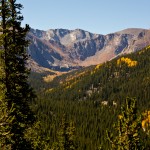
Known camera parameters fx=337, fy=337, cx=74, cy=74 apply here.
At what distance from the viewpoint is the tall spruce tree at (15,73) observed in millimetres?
25906

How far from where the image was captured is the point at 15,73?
2684 cm

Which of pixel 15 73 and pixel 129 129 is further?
pixel 129 129

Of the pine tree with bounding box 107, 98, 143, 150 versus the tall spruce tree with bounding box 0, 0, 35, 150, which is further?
the pine tree with bounding box 107, 98, 143, 150

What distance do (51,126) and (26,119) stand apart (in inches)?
5767

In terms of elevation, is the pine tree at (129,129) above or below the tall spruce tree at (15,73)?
below

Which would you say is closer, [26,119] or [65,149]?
[26,119]

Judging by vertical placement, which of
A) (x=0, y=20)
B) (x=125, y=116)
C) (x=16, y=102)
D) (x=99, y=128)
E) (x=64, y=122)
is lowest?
(x=99, y=128)

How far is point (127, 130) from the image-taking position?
31.2 m

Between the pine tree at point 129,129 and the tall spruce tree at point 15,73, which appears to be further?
the pine tree at point 129,129

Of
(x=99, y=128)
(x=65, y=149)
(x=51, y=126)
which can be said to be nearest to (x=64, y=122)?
(x=65, y=149)

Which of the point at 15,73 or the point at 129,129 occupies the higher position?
the point at 15,73

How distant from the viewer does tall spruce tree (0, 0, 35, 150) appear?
25906 millimetres

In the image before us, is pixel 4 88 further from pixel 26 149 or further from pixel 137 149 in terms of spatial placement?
pixel 137 149

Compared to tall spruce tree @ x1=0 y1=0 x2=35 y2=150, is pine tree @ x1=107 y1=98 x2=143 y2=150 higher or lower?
lower
